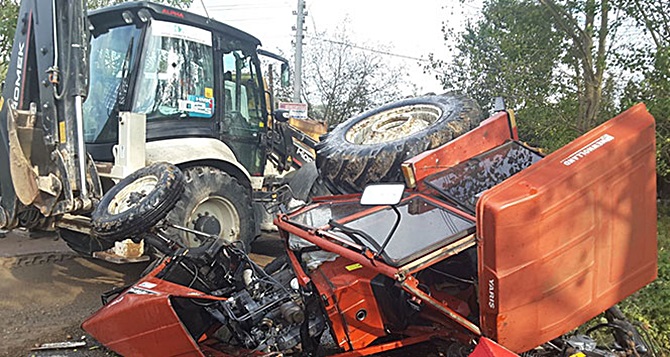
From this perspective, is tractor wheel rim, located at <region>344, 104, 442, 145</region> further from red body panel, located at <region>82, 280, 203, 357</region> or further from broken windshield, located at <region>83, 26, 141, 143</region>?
red body panel, located at <region>82, 280, 203, 357</region>

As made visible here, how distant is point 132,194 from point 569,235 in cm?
318

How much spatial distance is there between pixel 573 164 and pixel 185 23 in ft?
14.6

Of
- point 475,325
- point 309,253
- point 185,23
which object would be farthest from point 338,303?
point 185,23

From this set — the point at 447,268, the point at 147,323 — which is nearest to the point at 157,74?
the point at 147,323

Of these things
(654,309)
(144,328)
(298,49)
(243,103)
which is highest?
(298,49)

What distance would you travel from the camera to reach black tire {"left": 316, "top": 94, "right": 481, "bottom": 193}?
13.9ft

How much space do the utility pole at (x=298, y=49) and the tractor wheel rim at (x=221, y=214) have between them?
982 cm

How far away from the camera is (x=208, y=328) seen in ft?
11.3

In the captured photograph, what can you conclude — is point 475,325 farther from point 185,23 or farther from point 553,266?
point 185,23

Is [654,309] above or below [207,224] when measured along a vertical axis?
below

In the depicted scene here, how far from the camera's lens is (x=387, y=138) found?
527 centimetres

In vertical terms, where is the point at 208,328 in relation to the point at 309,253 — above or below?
below

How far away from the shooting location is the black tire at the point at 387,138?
422 centimetres

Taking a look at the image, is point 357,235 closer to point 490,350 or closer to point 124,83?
point 490,350
